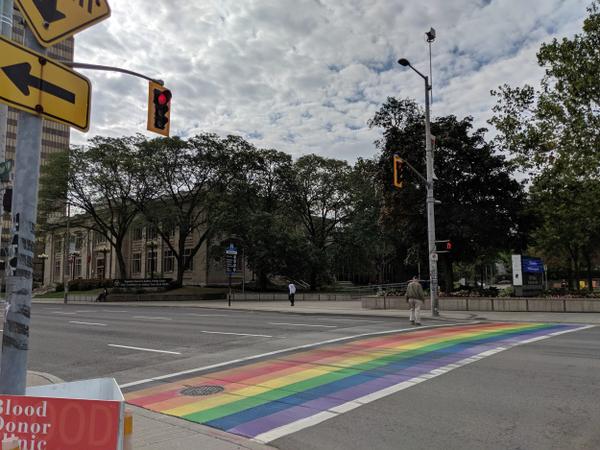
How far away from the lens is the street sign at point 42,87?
334 centimetres

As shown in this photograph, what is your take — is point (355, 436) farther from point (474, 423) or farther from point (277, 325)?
point (277, 325)

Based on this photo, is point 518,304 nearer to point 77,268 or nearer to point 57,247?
point 77,268

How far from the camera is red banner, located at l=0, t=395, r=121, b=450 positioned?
330 centimetres

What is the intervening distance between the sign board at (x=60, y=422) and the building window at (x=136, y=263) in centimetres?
7252

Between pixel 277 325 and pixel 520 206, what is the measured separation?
20154 millimetres

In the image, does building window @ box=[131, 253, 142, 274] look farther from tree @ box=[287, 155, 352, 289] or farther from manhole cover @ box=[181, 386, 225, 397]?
manhole cover @ box=[181, 386, 225, 397]

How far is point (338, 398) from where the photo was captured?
7055 mm

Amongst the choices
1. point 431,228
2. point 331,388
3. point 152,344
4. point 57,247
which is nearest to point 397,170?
point 431,228

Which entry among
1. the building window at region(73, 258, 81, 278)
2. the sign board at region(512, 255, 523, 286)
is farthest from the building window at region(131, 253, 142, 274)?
the sign board at region(512, 255, 523, 286)

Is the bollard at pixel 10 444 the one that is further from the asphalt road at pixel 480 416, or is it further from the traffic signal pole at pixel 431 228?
the traffic signal pole at pixel 431 228

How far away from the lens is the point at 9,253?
141 inches

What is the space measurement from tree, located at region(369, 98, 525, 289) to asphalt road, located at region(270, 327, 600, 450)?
2200 centimetres

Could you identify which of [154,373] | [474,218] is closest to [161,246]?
[474,218]

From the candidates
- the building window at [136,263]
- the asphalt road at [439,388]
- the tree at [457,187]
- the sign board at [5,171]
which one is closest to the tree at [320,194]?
the tree at [457,187]
